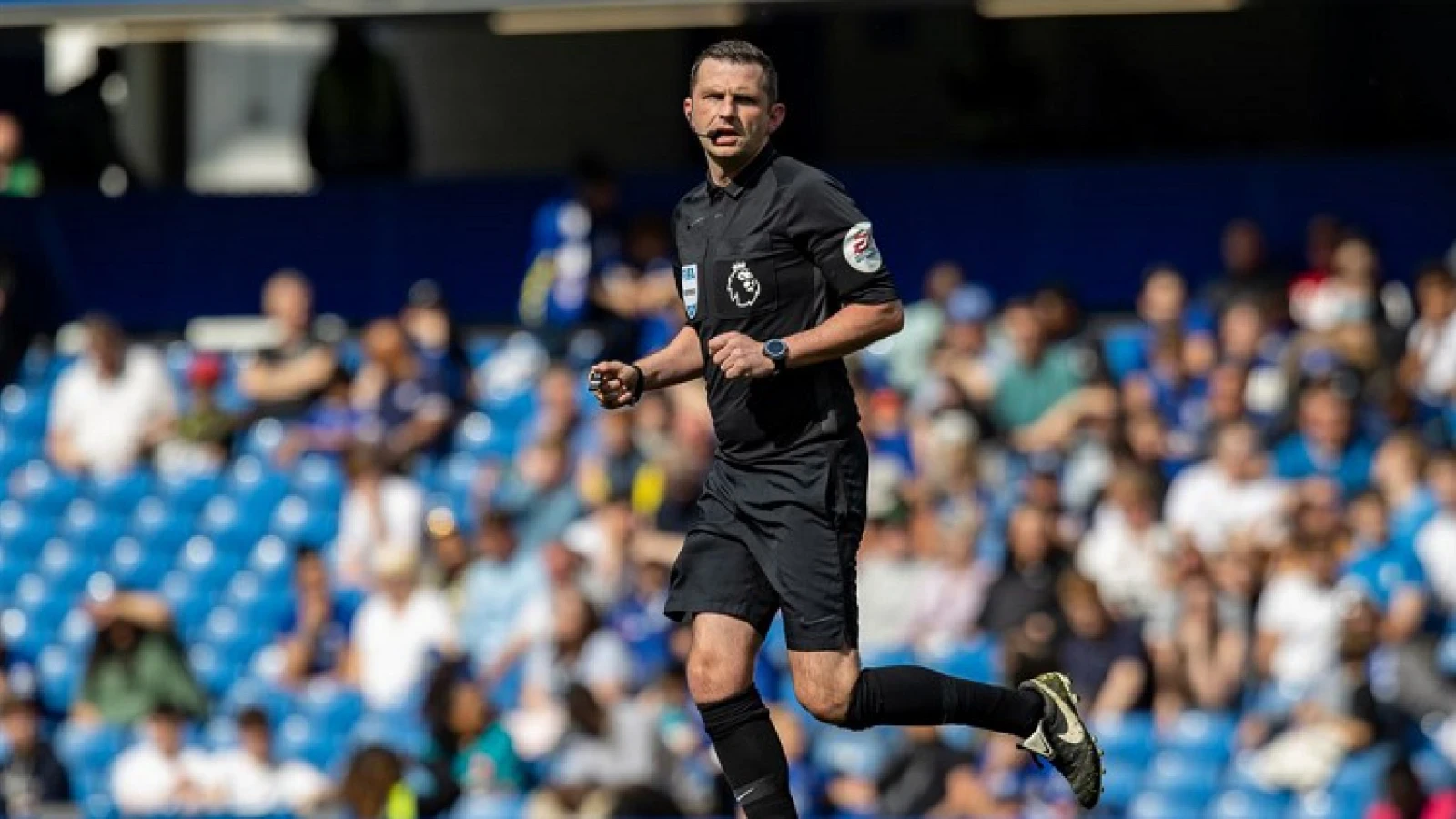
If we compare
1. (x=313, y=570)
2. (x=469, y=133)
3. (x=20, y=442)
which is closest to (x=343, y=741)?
(x=313, y=570)

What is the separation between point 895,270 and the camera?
1597cm

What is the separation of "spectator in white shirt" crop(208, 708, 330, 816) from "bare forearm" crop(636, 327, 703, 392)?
21.4 feet

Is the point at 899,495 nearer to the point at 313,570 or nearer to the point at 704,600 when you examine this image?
the point at 313,570

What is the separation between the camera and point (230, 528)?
15.3 metres

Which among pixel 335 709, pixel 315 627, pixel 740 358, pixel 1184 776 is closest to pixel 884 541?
pixel 1184 776

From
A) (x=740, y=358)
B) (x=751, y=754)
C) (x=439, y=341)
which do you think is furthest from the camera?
(x=439, y=341)

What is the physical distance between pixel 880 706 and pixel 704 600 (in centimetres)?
52

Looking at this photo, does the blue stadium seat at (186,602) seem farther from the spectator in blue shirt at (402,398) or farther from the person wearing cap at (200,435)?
the spectator in blue shirt at (402,398)

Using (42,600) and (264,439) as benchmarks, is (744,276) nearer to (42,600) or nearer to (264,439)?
(264,439)

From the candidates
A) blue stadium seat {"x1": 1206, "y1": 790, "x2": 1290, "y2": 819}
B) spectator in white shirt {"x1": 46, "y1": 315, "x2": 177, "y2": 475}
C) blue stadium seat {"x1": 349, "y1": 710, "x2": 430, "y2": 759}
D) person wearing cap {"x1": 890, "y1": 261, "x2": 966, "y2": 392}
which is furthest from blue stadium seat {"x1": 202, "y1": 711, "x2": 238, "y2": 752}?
blue stadium seat {"x1": 1206, "y1": 790, "x2": 1290, "y2": 819}

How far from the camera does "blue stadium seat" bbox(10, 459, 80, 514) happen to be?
15852 mm

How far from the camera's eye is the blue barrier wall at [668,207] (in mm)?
15172

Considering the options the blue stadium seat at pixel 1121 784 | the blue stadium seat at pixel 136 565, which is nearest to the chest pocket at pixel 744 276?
the blue stadium seat at pixel 1121 784

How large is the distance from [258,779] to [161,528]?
250 centimetres
